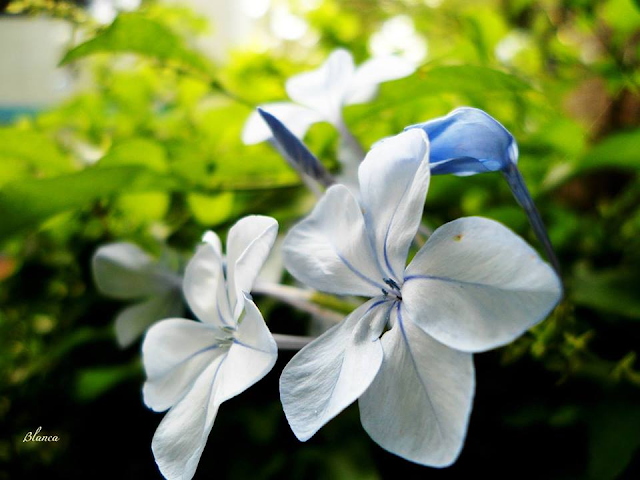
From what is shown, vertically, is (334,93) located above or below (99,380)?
above

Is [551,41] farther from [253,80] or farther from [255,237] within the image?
[255,237]

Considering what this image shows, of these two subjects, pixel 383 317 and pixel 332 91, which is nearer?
pixel 383 317

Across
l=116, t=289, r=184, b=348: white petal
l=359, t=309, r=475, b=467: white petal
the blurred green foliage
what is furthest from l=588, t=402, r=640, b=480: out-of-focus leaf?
l=116, t=289, r=184, b=348: white petal

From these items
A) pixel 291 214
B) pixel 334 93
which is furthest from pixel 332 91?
pixel 291 214

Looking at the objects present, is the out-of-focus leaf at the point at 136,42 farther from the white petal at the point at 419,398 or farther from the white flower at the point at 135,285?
the white petal at the point at 419,398

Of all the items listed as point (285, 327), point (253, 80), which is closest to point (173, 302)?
point (285, 327)

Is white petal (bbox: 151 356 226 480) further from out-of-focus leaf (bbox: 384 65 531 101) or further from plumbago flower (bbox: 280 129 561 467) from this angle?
out-of-focus leaf (bbox: 384 65 531 101)

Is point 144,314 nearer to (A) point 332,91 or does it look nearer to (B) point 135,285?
(B) point 135,285
